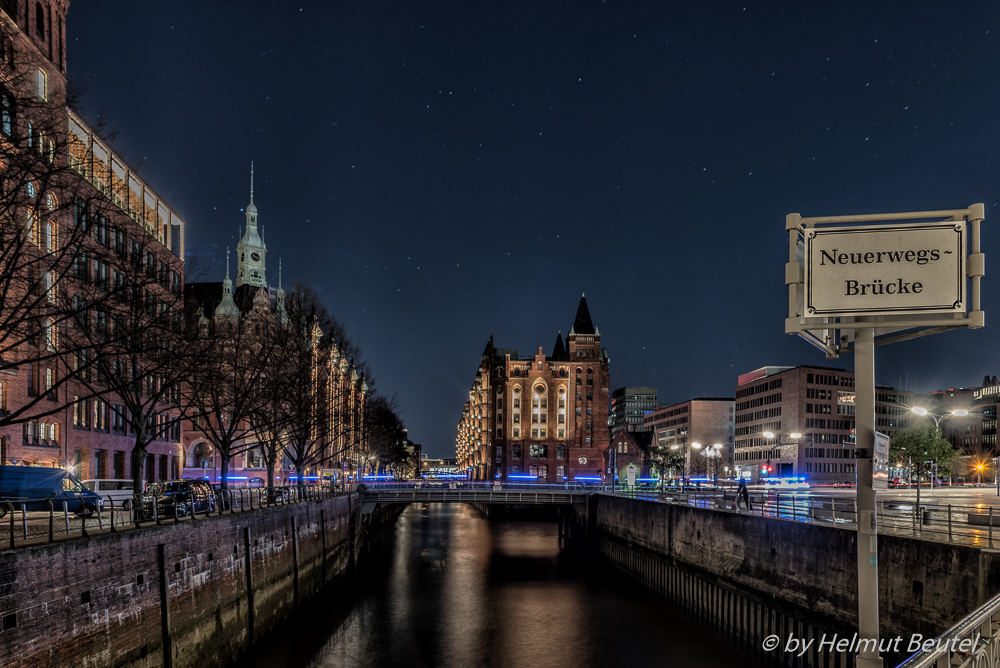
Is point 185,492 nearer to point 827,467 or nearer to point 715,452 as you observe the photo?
point 715,452

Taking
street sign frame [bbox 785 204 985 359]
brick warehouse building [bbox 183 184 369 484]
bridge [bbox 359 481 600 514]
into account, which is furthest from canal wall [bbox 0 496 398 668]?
bridge [bbox 359 481 600 514]

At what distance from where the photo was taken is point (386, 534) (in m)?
88.8

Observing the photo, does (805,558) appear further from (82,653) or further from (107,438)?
(107,438)

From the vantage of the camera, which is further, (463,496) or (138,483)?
(463,496)

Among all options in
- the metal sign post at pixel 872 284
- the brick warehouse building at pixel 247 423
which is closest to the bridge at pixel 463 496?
the brick warehouse building at pixel 247 423

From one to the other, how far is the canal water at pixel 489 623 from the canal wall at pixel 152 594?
2.10 metres

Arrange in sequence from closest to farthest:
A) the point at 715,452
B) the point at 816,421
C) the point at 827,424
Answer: the point at 715,452 < the point at 816,421 < the point at 827,424

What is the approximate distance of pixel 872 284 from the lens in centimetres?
1031

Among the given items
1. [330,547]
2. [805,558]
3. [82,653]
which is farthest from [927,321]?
[330,547]

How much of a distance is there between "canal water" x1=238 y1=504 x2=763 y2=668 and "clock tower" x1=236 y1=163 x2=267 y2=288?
6446 centimetres

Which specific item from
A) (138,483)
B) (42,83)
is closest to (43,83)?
(42,83)

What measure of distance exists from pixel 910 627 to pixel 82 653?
21874 millimetres

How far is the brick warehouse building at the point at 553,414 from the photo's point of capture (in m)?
155

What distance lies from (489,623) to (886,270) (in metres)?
33.7
